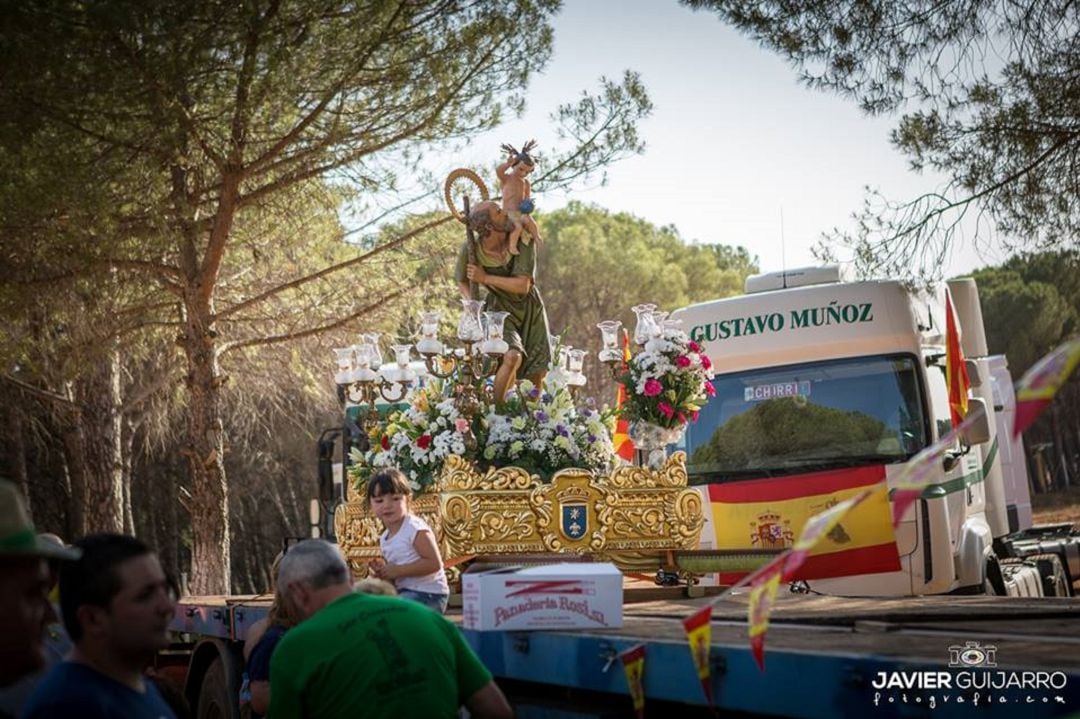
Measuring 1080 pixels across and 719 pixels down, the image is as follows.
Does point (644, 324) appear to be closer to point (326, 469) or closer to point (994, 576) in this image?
point (994, 576)

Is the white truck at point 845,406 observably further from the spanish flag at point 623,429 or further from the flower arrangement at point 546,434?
the flower arrangement at point 546,434

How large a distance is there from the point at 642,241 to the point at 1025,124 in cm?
2869

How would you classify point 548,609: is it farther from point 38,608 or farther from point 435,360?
point 435,360

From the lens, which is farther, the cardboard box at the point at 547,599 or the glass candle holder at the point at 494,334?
the glass candle holder at the point at 494,334

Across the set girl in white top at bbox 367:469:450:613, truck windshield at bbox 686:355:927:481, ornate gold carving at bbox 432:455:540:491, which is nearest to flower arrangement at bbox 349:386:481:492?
ornate gold carving at bbox 432:455:540:491

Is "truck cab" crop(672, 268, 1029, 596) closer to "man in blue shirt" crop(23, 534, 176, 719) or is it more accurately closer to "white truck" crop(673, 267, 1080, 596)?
"white truck" crop(673, 267, 1080, 596)

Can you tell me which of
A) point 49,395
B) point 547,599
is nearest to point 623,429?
point 547,599

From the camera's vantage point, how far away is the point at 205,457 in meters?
18.4

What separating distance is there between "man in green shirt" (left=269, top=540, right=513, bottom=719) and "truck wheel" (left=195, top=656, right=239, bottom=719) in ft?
18.5

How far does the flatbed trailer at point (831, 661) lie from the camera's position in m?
4.32

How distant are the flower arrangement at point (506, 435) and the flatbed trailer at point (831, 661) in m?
2.58

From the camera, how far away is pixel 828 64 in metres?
11.5

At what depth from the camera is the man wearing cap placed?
3350 mm

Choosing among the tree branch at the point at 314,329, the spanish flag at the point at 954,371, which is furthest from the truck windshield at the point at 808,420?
the tree branch at the point at 314,329
